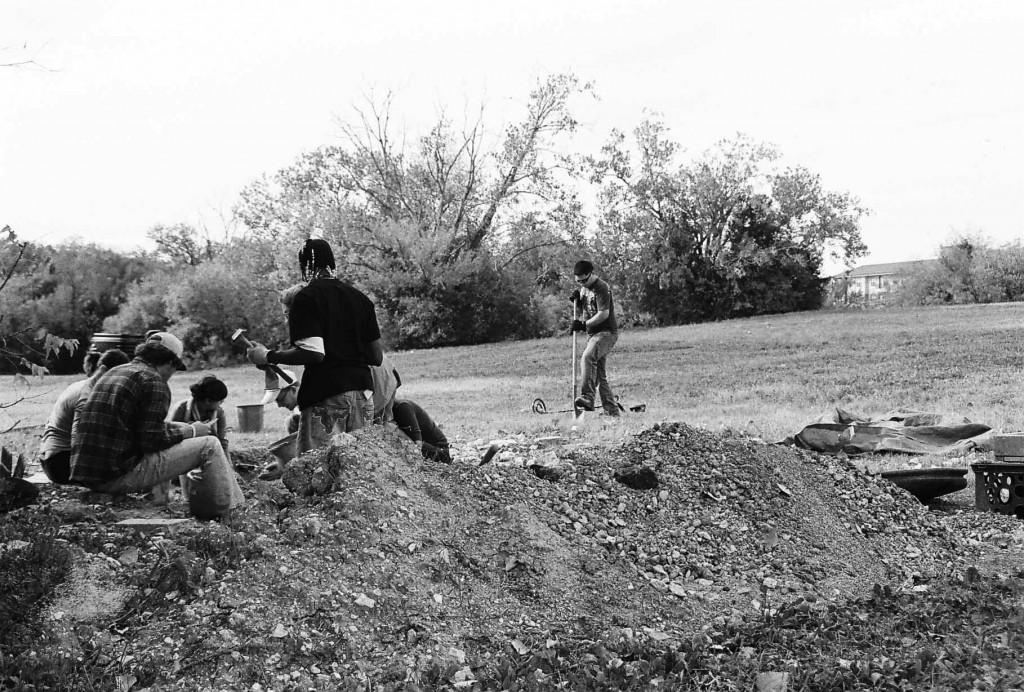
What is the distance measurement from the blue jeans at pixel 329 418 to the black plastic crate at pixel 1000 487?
387cm

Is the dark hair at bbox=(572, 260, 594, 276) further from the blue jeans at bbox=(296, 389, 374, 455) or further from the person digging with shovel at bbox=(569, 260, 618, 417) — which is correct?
the blue jeans at bbox=(296, 389, 374, 455)

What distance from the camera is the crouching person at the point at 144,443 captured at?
4.39 meters

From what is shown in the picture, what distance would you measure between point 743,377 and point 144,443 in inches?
464

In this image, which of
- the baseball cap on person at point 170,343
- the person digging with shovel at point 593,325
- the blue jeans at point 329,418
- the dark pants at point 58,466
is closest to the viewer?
the baseball cap on person at point 170,343

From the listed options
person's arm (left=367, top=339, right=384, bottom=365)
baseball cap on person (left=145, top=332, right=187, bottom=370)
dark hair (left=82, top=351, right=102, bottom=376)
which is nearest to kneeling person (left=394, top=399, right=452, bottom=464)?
person's arm (left=367, top=339, right=384, bottom=365)

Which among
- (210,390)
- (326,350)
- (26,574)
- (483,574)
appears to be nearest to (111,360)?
(210,390)

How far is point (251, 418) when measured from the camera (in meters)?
9.55

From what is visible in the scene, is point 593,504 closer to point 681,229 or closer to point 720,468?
point 720,468

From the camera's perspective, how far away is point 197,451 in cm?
455

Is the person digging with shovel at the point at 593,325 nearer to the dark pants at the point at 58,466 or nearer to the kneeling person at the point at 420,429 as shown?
the kneeling person at the point at 420,429

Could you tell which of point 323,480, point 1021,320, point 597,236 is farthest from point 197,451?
point 597,236

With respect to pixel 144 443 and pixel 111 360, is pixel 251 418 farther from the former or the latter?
pixel 144 443

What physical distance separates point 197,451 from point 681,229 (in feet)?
88.5

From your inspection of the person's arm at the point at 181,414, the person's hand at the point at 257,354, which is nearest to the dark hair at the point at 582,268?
the person's arm at the point at 181,414
